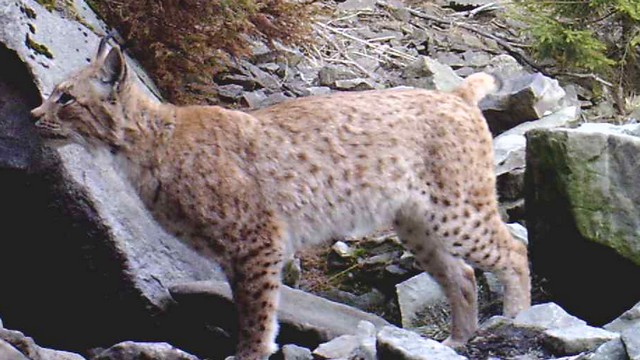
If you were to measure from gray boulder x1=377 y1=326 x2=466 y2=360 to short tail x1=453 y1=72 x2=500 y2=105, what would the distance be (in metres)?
2.08

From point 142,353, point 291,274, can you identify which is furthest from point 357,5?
point 142,353

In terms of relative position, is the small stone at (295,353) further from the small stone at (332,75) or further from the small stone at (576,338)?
the small stone at (332,75)

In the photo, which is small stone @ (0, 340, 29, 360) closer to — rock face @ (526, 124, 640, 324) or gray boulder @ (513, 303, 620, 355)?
gray boulder @ (513, 303, 620, 355)

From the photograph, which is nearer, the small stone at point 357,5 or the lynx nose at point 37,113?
the lynx nose at point 37,113

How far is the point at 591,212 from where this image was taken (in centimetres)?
674

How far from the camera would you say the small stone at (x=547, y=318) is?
5.91 metres

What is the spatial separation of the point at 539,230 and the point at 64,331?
8.70 feet

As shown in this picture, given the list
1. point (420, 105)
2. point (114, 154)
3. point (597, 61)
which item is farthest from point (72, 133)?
point (597, 61)

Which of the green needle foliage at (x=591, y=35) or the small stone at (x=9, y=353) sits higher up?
the small stone at (x=9, y=353)

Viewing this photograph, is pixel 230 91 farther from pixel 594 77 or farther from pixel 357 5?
pixel 594 77

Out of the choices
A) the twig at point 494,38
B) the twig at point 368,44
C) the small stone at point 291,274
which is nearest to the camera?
the small stone at point 291,274

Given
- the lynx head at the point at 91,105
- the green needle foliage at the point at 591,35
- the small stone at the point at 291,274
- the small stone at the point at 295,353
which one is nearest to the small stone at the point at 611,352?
the small stone at the point at 295,353

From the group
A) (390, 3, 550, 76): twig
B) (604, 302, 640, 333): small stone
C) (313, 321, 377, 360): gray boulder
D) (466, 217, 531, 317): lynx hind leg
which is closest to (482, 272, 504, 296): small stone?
(466, 217, 531, 317): lynx hind leg

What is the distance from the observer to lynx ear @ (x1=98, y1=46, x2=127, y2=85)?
21.1ft
